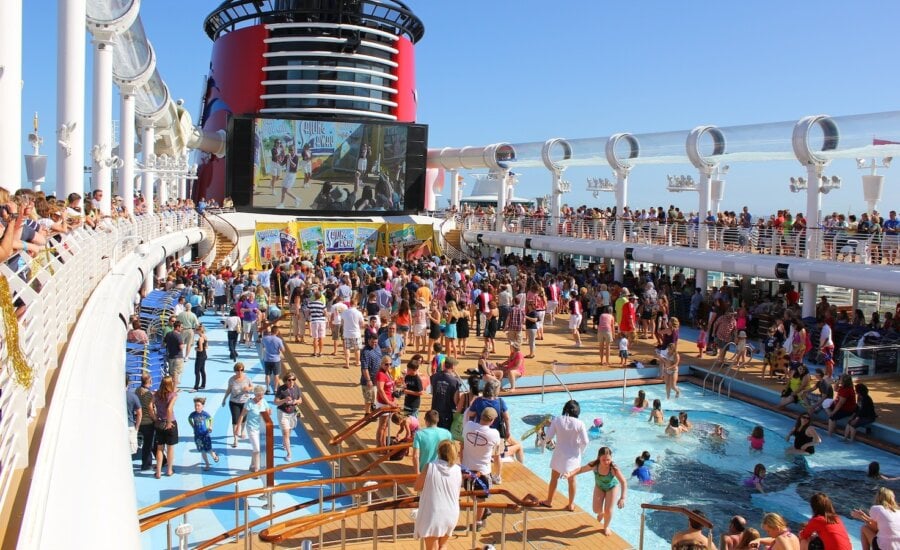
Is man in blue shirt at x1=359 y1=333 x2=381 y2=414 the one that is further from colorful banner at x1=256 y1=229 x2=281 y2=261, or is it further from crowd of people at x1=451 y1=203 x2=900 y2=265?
colorful banner at x1=256 y1=229 x2=281 y2=261

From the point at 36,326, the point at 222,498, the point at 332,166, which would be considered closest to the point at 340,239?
the point at 332,166

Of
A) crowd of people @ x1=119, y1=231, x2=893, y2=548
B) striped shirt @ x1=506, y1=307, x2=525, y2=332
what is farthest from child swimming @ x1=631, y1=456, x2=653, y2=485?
striped shirt @ x1=506, y1=307, x2=525, y2=332

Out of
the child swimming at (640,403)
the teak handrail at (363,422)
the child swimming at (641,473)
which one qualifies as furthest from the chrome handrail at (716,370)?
the teak handrail at (363,422)

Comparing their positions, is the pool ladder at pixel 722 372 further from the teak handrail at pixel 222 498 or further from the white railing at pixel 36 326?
the white railing at pixel 36 326

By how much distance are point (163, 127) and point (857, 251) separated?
22.9 metres

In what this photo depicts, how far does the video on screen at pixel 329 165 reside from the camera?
34.9 m

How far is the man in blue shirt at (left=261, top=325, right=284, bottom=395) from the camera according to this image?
539 inches

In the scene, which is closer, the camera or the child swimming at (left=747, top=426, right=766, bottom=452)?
the camera

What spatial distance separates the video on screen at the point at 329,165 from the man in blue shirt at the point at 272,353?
2187 cm

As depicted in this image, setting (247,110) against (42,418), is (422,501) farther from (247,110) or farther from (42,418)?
(247,110)

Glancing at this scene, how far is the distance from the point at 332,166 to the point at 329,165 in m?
0.14

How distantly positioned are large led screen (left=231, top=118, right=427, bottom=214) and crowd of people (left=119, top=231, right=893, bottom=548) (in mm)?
9771

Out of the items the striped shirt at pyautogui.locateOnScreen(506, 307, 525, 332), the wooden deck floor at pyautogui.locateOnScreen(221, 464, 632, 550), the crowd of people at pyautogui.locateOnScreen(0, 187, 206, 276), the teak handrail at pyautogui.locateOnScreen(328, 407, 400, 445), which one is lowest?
the wooden deck floor at pyautogui.locateOnScreen(221, 464, 632, 550)

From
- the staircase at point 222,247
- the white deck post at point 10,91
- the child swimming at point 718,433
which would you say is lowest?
the child swimming at point 718,433
